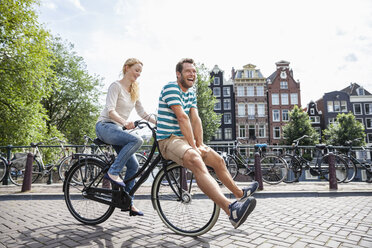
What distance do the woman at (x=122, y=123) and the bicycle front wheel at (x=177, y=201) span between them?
→ 0.43m

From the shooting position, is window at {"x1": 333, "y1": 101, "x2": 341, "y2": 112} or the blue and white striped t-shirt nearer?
the blue and white striped t-shirt

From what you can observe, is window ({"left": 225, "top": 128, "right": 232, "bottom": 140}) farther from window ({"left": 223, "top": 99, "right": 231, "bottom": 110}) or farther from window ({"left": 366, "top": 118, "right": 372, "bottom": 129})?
window ({"left": 366, "top": 118, "right": 372, "bottom": 129})

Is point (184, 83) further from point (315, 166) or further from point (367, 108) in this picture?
point (367, 108)

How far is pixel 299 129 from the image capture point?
30.8 m

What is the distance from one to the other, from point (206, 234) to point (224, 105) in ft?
117

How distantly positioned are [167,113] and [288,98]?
1515 inches

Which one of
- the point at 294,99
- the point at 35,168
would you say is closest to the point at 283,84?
the point at 294,99

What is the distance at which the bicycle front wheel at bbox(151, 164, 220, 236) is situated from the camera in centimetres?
262

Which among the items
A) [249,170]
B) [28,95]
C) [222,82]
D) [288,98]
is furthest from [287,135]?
[28,95]

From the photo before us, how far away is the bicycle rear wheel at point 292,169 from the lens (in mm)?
7781

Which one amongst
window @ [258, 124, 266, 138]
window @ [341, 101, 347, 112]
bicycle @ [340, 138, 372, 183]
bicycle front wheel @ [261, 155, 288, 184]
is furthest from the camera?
window @ [258, 124, 266, 138]

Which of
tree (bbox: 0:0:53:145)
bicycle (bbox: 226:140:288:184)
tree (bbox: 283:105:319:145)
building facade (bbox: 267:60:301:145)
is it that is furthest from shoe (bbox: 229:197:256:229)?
building facade (bbox: 267:60:301:145)

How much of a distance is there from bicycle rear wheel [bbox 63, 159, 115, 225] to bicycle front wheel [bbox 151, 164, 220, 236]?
0.79 metres

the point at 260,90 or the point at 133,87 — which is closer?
the point at 133,87
